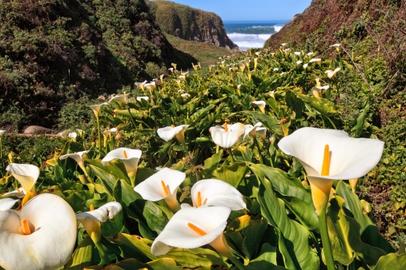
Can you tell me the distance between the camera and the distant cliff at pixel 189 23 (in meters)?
51.7

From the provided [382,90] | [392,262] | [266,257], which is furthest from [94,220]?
[382,90]

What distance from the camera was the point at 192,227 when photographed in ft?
4.10

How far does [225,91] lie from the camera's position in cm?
552

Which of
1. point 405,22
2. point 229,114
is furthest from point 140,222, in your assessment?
point 405,22

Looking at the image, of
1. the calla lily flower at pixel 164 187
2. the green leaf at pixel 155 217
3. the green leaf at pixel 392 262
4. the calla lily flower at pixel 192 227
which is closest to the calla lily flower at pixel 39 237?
the calla lily flower at pixel 192 227

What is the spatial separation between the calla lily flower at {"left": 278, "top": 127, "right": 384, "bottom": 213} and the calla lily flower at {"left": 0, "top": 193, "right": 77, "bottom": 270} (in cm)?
61

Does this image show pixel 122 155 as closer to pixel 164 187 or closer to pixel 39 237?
pixel 164 187

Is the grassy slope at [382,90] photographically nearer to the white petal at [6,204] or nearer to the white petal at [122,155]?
the white petal at [122,155]

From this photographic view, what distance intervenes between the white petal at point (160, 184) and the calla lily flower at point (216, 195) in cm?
11

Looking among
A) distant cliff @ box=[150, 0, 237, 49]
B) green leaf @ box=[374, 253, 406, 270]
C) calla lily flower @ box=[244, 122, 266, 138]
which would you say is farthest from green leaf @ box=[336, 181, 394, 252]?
distant cliff @ box=[150, 0, 237, 49]

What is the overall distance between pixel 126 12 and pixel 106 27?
65.3 inches

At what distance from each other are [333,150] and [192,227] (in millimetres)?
465

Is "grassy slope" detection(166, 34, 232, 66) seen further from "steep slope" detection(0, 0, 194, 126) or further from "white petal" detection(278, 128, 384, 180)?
"white petal" detection(278, 128, 384, 180)

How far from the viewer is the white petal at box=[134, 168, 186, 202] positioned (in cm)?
162
